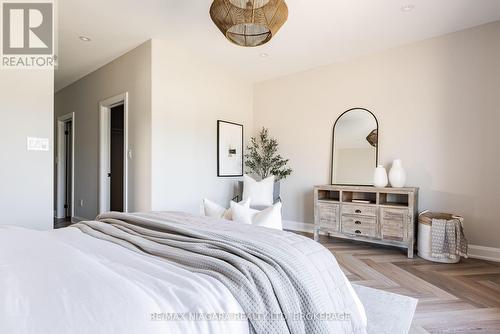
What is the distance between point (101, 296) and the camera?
2.20 ft

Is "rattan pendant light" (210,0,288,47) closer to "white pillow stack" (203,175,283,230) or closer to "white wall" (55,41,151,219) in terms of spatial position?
"white pillow stack" (203,175,283,230)

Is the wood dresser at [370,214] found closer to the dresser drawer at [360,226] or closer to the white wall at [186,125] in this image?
the dresser drawer at [360,226]

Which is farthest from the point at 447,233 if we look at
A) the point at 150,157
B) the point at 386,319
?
the point at 150,157

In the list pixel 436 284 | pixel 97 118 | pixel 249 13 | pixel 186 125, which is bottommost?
pixel 436 284

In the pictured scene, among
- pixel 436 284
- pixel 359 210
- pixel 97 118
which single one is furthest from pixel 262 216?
pixel 97 118

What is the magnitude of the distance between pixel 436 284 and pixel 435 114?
1.96 meters

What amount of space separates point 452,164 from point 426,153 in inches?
11.2

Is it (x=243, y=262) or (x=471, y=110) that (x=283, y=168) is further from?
(x=243, y=262)

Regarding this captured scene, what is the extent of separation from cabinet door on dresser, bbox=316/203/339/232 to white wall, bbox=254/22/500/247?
0.56 meters

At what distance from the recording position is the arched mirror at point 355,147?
3676mm

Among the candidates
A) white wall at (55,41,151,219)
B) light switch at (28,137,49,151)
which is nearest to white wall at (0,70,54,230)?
light switch at (28,137,49,151)

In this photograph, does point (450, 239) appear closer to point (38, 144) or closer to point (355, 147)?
point (355, 147)

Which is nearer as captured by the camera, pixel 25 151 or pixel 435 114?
pixel 25 151

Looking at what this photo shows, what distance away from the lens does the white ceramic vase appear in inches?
132
